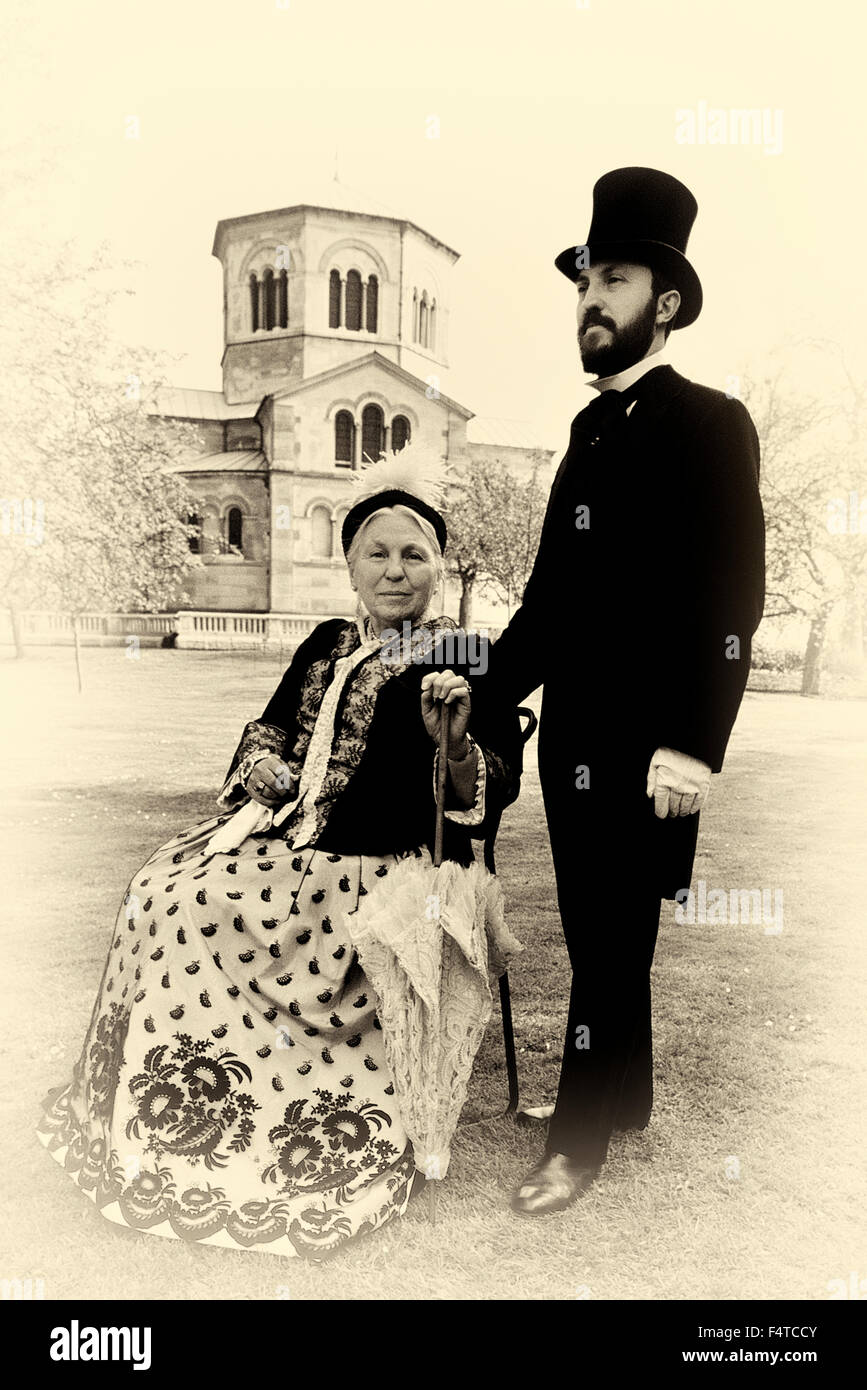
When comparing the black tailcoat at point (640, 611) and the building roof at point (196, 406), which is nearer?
the black tailcoat at point (640, 611)

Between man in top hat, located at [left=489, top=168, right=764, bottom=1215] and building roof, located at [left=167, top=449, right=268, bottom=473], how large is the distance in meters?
2.57

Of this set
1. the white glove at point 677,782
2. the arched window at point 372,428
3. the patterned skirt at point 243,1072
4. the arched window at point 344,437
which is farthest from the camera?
the arched window at point 372,428

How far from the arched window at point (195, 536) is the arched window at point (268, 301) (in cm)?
103

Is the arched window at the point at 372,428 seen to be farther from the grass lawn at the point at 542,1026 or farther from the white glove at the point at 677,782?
the white glove at the point at 677,782

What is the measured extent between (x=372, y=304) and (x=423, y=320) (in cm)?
121

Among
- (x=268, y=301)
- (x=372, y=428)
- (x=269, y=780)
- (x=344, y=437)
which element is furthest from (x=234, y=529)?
(x=269, y=780)

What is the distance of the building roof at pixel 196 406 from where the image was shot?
4.16 m

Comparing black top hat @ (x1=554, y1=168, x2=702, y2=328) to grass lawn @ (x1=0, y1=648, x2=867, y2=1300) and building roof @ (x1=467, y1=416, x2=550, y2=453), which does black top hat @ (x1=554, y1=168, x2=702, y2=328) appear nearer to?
building roof @ (x1=467, y1=416, x2=550, y2=453)

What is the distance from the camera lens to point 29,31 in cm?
313

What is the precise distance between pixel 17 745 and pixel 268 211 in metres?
2.51

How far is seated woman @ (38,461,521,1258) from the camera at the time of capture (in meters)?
2.38

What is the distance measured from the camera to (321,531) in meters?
3.92

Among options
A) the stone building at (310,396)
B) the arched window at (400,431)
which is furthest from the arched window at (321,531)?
the arched window at (400,431)
